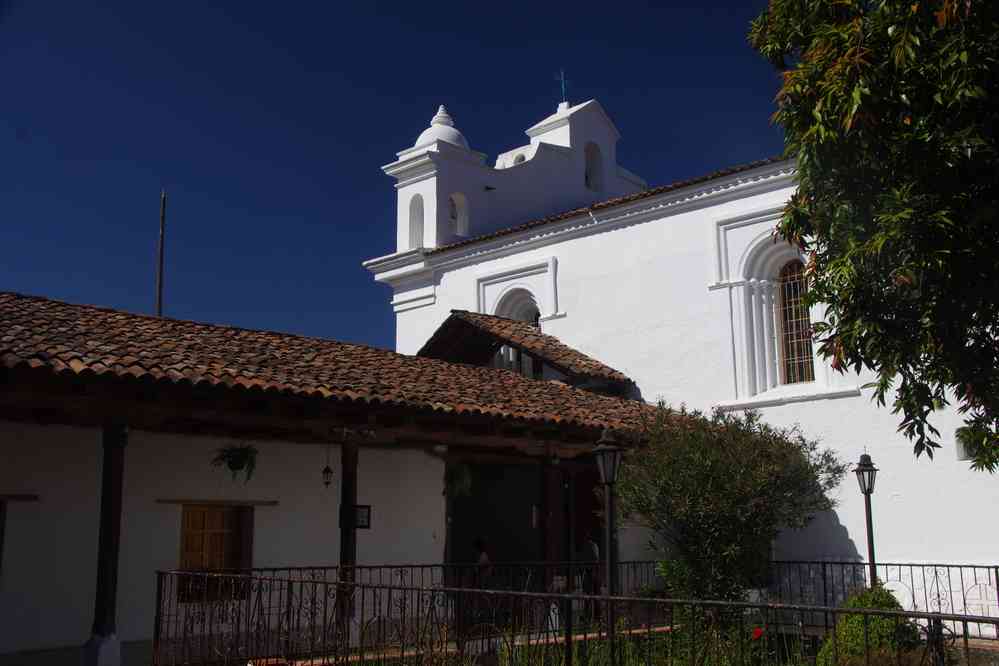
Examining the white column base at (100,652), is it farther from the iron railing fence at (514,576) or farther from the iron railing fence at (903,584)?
the iron railing fence at (903,584)

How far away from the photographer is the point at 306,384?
11.9m

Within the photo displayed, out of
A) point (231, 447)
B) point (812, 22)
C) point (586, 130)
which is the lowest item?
point (231, 447)

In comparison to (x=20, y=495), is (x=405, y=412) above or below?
above

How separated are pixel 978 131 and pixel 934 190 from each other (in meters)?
0.51

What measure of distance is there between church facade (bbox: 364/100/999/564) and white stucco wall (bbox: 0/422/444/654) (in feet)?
16.1

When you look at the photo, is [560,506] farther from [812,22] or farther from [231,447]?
[812,22]

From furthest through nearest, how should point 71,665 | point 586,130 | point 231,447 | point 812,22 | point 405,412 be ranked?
point 586,130, point 231,447, point 405,412, point 71,665, point 812,22

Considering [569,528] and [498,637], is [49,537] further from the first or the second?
[569,528]

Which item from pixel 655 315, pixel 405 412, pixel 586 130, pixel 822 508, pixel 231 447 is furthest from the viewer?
pixel 586 130

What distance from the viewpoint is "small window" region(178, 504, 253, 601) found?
523 inches

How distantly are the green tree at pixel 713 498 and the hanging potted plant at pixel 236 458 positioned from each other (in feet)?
16.8

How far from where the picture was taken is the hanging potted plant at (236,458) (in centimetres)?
1339

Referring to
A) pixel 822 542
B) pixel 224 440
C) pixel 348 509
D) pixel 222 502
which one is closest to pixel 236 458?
pixel 224 440

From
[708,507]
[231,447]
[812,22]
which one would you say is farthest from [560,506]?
[812,22]
